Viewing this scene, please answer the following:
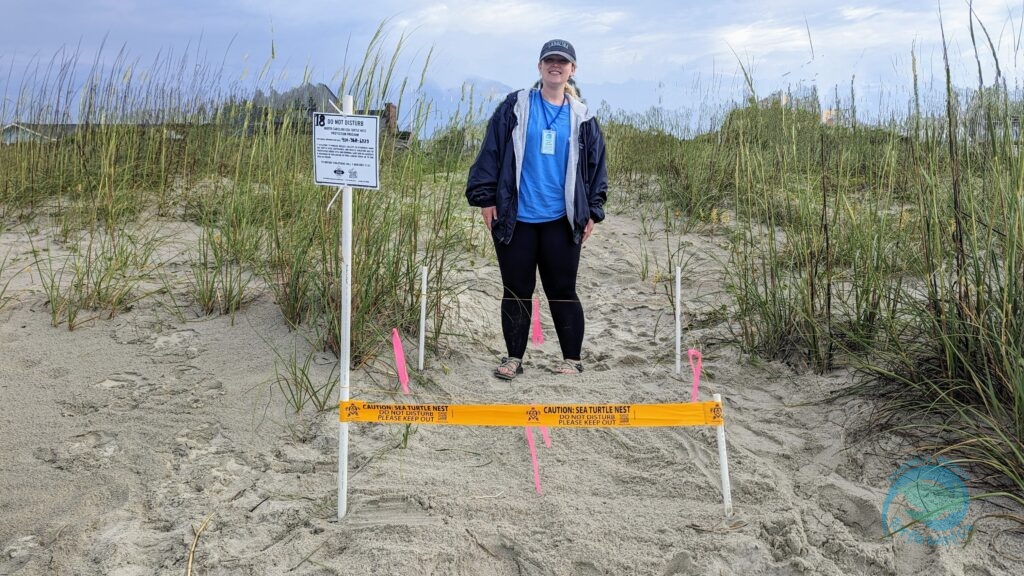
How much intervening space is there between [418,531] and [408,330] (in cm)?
166

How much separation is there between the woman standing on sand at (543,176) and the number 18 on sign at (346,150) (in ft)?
3.12

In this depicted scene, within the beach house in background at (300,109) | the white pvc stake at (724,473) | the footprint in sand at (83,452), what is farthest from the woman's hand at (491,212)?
the footprint in sand at (83,452)

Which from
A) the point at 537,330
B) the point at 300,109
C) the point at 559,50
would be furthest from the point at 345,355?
the point at 300,109

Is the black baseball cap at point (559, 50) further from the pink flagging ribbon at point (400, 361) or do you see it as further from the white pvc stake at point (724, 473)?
the white pvc stake at point (724, 473)

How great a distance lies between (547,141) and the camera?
3.44 metres

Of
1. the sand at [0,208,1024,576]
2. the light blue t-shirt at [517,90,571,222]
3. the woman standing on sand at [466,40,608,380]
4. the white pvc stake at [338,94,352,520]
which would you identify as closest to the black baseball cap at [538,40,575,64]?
the woman standing on sand at [466,40,608,380]

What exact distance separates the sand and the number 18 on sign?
1108 mm

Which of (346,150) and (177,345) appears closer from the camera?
(346,150)

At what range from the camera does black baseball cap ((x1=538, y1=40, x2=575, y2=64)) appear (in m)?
3.32

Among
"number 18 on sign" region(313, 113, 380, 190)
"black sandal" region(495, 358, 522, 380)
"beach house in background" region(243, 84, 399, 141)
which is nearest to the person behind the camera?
"number 18 on sign" region(313, 113, 380, 190)

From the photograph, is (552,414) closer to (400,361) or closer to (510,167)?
(400,361)

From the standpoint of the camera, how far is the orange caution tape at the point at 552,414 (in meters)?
2.28

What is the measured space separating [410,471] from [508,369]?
1.06 m

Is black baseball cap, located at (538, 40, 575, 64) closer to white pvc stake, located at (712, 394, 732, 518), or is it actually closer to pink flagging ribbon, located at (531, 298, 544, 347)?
pink flagging ribbon, located at (531, 298, 544, 347)
